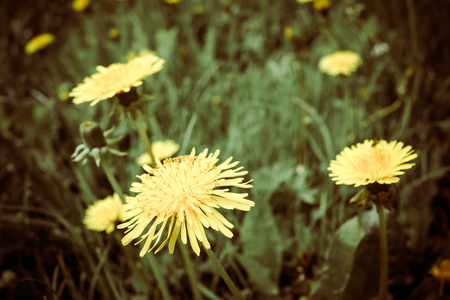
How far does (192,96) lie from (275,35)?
0.68m

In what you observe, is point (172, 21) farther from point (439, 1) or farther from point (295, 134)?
point (439, 1)

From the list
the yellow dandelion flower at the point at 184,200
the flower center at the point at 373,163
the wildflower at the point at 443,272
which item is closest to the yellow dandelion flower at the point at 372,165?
the flower center at the point at 373,163

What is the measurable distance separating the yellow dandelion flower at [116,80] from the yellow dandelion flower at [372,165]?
0.45 m

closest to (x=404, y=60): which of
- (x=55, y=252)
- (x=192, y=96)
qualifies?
(x=192, y=96)

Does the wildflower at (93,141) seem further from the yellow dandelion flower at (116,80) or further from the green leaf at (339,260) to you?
the green leaf at (339,260)

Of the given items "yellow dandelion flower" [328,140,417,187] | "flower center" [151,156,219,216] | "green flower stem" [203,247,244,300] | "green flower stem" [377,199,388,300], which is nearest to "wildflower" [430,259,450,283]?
"green flower stem" [377,199,388,300]

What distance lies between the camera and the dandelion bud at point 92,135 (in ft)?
2.82

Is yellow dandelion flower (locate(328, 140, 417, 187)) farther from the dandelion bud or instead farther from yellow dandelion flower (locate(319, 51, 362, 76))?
yellow dandelion flower (locate(319, 51, 362, 76))

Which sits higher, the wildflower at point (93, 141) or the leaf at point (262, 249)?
the wildflower at point (93, 141)

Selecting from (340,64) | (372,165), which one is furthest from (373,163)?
(340,64)

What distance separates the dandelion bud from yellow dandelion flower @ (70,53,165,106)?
0.05 metres

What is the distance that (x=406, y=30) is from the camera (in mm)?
1784

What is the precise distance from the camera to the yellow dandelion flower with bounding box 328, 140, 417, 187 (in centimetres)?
68

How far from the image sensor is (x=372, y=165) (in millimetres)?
707
